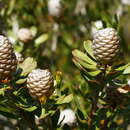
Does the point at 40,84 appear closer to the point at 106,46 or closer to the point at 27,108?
the point at 27,108

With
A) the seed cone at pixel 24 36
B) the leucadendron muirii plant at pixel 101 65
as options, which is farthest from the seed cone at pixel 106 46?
the seed cone at pixel 24 36

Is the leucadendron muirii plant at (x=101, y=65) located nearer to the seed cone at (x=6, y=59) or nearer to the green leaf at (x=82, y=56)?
the green leaf at (x=82, y=56)

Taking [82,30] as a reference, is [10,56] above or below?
above

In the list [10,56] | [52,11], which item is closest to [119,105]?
[10,56]

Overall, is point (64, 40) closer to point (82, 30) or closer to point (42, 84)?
point (82, 30)

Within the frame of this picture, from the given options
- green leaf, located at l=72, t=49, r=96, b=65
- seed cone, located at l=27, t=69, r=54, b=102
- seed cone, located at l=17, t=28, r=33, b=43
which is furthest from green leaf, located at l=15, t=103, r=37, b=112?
seed cone, located at l=17, t=28, r=33, b=43

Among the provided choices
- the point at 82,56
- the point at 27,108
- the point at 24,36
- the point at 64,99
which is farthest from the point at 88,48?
the point at 24,36
